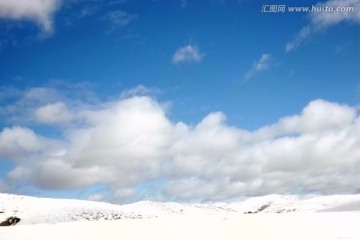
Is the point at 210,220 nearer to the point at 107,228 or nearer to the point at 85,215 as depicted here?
the point at 107,228

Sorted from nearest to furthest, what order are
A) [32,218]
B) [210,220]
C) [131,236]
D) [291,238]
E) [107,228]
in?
[291,238]
[131,236]
[107,228]
[210,220]
[32,218]

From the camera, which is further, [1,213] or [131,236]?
[1,213]

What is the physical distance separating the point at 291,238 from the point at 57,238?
726 centimetres

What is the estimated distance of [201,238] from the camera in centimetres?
1243

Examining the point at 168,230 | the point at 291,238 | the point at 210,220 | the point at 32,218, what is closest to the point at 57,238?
the point at 168,230

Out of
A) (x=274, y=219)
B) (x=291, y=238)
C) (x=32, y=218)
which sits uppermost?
(x=32, y=218)

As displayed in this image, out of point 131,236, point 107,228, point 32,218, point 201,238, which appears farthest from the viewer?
point 32,218

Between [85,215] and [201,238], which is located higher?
[85,215]

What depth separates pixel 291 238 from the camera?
38.3 ft

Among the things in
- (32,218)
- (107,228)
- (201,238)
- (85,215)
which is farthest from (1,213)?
(201,238)

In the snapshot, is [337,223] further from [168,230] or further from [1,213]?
[1,213]

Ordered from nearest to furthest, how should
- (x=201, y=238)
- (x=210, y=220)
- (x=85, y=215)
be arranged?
(x=201, y=238)
(x=210, y=220)
(x=85, y=215)

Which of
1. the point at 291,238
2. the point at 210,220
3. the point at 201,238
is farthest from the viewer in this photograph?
the point at 210,220

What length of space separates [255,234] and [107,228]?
17.8ft
